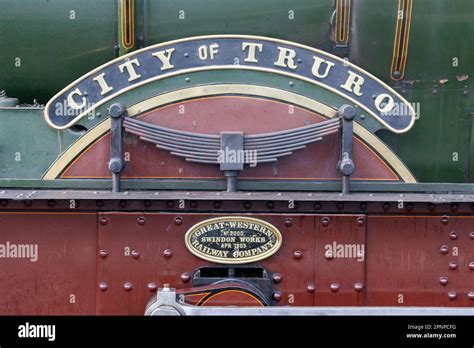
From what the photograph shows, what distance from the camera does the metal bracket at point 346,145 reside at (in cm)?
488

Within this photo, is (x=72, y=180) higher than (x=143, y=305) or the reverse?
higher

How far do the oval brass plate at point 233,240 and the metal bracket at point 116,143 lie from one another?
0.59 metres

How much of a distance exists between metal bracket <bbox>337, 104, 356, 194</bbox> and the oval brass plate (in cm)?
56

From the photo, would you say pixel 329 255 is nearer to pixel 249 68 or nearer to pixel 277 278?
pixel 277 278

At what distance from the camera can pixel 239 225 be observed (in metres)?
4.86

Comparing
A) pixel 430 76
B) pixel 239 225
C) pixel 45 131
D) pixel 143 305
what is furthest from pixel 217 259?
pixel 430 76

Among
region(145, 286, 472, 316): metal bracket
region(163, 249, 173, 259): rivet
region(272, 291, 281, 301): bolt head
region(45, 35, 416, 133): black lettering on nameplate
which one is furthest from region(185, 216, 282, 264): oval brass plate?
region(45, 35, 416, 133): black lettering on nameplate

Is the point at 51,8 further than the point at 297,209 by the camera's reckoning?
Yes

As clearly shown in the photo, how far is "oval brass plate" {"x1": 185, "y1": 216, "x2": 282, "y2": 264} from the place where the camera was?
486 cm

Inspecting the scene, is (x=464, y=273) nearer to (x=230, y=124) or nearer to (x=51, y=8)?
(x=230, y=124)

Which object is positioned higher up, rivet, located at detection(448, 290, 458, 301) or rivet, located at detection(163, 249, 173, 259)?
rivet, located at detection(163, 249, 173, 259)

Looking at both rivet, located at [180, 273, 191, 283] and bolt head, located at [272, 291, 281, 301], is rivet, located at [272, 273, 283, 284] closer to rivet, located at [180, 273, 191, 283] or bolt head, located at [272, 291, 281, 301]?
bolt head, located at [272, 291, 281, 301]

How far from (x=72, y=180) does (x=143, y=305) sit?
94 centimetres

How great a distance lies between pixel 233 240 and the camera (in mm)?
4875
